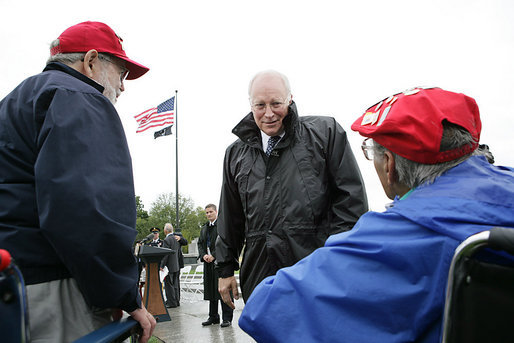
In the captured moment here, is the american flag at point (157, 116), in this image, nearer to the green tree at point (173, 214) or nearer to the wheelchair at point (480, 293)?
the wheelchair at point (480, 293)

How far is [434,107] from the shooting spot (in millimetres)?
1292

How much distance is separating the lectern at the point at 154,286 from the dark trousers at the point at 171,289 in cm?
251

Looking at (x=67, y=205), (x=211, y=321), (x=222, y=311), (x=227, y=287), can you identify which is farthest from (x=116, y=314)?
(x=211, y=321)

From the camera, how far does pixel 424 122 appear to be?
1283 mm

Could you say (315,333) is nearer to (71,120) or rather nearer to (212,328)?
(71,120)

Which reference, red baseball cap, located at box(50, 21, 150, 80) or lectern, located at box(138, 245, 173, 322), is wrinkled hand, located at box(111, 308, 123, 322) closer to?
red baseball cap, located at box(50, 21, 150, 80)

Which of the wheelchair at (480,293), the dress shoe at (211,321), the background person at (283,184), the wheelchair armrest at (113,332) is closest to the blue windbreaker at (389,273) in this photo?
the wheelchair at (480,293)

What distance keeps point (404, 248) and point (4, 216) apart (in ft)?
4.78

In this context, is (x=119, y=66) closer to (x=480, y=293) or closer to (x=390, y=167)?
(x=390, y=167)

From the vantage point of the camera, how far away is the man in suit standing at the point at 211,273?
22.4ft

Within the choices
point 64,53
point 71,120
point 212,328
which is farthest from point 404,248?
point 212,328

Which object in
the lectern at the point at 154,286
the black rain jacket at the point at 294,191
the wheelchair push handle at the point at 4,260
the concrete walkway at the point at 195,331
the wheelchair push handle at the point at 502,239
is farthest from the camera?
the lectern at the point at 154,286

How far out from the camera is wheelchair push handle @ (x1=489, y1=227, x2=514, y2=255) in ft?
2.84

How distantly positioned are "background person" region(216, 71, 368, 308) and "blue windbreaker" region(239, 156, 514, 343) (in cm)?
112
